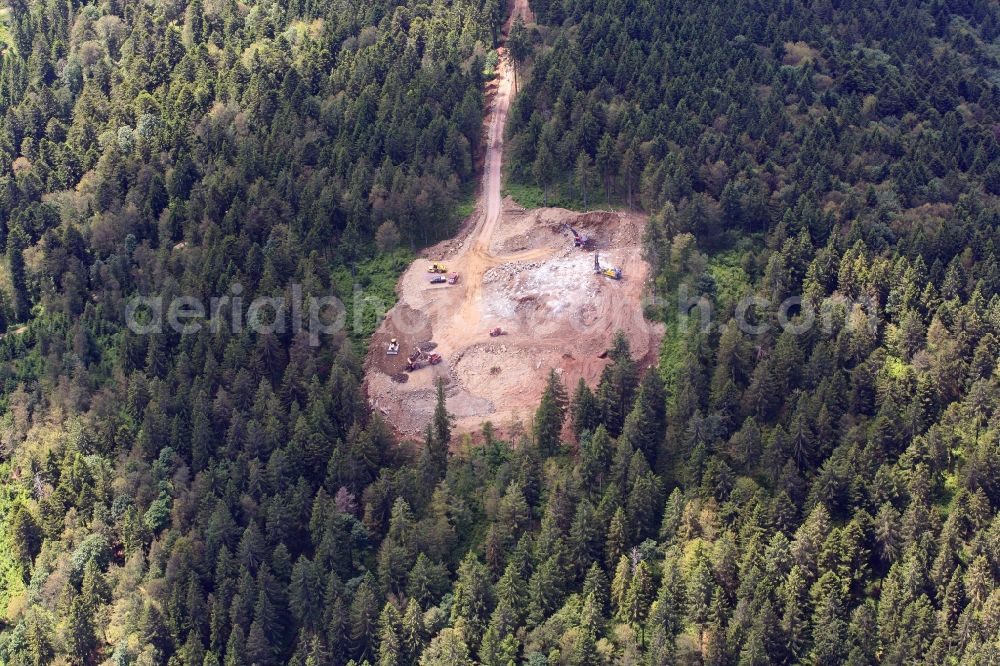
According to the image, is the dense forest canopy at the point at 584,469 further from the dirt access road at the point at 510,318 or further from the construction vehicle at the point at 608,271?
the construction vehicle at the point at 608,271

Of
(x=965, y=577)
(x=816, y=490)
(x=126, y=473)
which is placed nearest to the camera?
(x=965, y=577)

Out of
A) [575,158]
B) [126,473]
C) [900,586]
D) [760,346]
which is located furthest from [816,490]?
[126,473]

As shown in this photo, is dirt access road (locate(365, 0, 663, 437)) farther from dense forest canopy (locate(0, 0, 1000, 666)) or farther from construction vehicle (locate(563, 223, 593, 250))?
dense forest canopy (locate(0, 0, 1000, 666))

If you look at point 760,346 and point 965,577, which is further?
point 760,346

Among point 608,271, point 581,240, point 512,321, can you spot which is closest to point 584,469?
point 512,321

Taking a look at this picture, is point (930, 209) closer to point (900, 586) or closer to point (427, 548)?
point (900, 586)

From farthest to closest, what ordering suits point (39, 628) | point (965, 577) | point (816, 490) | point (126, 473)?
point (126, 473), point (39, 628), point (816, 490), point (965, 577)

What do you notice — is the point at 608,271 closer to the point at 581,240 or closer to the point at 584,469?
the point at 581,240
